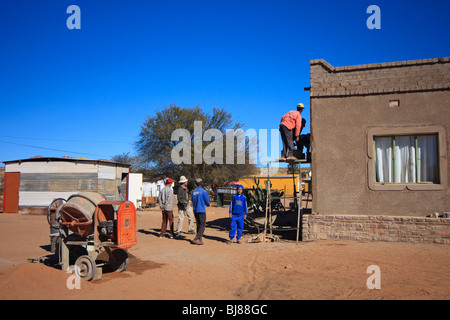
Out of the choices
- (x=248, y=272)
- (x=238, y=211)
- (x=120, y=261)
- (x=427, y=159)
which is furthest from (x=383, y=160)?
(x=120, y=261)

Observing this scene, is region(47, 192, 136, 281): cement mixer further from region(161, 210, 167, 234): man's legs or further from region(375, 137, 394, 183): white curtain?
region(375, 137, 394, 183): white curtain

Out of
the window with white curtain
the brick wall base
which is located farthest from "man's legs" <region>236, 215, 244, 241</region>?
the window with white curtain

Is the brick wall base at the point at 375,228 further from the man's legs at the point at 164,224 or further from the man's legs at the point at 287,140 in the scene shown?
the man's legs at the point at 164,224

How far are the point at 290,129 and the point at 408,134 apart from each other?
11.3 ft

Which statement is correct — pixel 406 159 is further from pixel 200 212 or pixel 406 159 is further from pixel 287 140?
pixel 200 212

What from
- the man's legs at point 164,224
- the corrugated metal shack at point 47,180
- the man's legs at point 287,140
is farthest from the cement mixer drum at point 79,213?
the corrugated metal shack at point 47,180

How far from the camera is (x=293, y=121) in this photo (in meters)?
11.9

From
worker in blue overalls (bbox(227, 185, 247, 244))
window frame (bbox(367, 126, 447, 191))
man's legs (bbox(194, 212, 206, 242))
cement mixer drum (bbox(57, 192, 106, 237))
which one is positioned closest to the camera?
cement mixer drum (bbox(57, 192, 106, 237))

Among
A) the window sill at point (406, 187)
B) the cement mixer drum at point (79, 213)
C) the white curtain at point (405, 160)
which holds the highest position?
the white curtain at point (405, 160)

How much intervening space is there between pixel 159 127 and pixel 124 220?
28716 millimetres

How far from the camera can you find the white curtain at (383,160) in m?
10.8

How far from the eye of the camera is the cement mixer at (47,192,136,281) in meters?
6.72

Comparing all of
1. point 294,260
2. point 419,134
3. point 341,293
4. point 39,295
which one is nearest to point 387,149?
point 419,134
